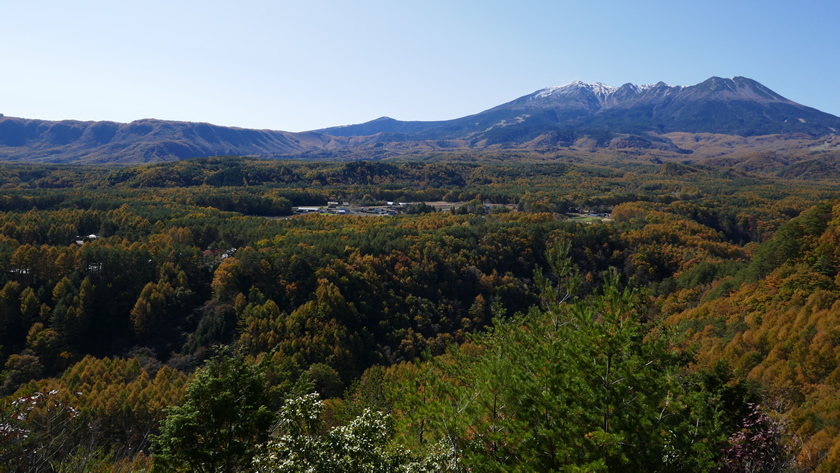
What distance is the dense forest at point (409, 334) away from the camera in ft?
35.9

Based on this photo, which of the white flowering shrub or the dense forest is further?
the dense forest

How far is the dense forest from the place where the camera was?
35.9 ft

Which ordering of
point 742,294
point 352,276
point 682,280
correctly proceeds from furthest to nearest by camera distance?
point 682,280 → point 352,276 → point 742,294

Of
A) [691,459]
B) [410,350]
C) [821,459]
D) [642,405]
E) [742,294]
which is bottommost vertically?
[410,350]

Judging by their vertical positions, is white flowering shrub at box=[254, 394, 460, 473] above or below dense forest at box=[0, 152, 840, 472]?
above

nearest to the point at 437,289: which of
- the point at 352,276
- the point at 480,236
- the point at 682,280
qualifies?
the point at 352,276

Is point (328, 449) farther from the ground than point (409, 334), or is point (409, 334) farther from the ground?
point (328, 449)

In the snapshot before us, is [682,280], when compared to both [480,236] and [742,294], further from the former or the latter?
[480,236]

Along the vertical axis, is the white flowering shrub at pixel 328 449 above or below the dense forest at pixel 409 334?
above

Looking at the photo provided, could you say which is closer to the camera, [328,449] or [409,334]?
[328,449]

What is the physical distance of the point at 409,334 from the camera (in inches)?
2426

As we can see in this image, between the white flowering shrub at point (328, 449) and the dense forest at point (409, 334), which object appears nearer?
the white flowering shrub at point (328, 449)

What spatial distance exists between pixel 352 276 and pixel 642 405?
59.4 m

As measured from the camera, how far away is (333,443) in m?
10.1
